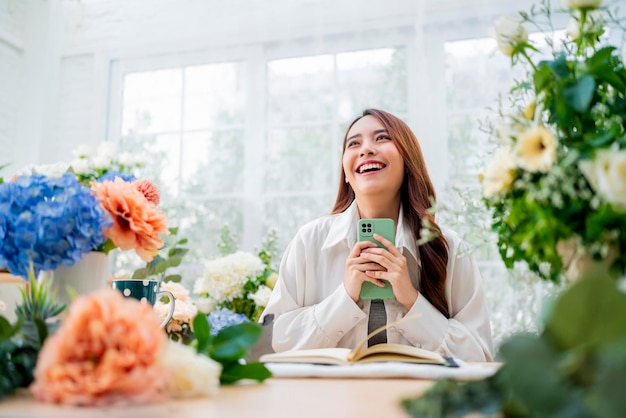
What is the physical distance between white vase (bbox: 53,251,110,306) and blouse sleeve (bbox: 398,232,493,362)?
0.87m

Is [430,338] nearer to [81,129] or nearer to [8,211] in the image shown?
[8,211]

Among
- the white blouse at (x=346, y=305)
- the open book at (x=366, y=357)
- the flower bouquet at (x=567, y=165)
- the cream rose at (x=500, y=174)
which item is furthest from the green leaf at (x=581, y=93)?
the white blouse at (x=346, y=305)

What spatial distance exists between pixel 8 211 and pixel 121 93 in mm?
2489

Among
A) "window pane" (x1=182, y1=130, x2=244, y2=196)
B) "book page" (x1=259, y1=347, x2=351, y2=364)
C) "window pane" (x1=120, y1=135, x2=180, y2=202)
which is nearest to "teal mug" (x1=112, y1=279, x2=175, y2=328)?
"book page" (x1=259, y1=347, x2=351, y2=364)

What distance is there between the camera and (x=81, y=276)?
103 centimetres

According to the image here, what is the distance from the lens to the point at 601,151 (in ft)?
2.27

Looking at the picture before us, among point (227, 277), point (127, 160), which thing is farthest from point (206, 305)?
point (127, 160)

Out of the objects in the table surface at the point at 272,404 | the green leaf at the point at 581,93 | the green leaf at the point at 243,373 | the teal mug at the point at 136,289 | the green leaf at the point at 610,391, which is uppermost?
the green leaf at the point at 581,93

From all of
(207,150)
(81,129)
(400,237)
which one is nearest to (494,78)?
(400,237)

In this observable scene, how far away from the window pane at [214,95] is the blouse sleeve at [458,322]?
167 centimetres

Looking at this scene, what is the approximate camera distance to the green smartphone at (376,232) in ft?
5.19

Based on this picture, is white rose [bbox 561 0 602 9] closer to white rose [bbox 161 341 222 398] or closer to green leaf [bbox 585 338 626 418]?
green leaf [bbox 585 338 626 418]

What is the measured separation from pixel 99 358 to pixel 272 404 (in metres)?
0.21

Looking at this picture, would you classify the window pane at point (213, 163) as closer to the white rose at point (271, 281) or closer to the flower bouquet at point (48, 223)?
the white rose at point (271, 281)
